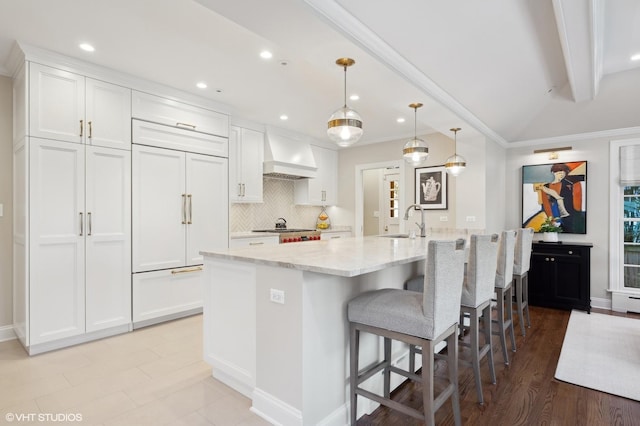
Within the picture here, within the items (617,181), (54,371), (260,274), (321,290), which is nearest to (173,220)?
(54,371)

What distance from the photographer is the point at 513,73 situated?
316 cm

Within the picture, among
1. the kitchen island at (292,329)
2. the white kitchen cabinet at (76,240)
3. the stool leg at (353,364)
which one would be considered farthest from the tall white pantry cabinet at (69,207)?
the stool leg at (353,364)

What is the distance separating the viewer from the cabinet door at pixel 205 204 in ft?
12.8

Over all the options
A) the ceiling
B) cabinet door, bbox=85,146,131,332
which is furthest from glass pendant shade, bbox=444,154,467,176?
cabinet door, bbox=85,146,131,332

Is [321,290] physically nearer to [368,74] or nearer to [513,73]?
[368,74]

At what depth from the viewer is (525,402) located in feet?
7.24

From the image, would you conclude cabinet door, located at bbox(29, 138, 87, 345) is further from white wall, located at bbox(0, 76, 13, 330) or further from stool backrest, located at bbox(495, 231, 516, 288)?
stool backrest, located at bbox(495, 231, 516, 288)

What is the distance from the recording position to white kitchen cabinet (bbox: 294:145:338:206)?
235 inches

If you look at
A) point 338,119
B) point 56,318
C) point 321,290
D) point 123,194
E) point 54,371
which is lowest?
point 54,371

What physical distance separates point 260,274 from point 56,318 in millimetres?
2261

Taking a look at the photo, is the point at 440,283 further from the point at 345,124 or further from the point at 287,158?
the point at 287,158

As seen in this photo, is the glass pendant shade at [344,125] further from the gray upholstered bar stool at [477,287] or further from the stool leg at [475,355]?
the stool leg at [475,355]

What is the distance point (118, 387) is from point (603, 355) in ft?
12.6

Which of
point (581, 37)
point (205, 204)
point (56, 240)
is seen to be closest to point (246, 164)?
point (205, 204)
